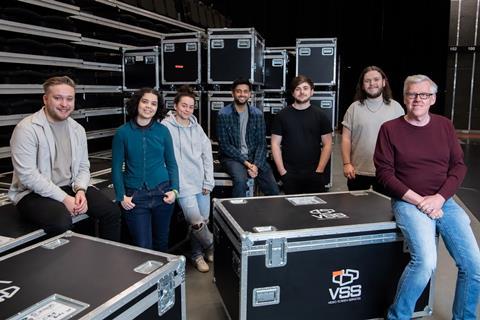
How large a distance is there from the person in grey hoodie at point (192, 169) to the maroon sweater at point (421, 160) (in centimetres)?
132

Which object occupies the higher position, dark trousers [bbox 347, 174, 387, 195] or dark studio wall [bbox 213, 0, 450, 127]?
dark studio wall [bbox 213, 0, 450, 127]

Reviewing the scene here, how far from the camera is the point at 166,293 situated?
5.39 feet

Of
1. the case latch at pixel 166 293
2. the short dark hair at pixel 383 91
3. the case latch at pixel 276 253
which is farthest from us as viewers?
the short dark hair at pixel 383 91

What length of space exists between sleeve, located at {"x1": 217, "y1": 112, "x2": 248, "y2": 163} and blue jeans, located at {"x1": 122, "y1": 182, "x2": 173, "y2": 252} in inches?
35.7

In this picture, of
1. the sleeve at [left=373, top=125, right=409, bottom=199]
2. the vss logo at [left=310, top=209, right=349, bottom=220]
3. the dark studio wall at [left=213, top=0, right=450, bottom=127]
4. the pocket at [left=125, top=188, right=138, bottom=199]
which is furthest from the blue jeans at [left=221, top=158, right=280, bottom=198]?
the dark studio wall at [left=213, top=0, right=450, bottom=127]

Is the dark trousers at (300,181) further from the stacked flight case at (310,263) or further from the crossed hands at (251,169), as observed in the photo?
the stacked flight case at (310,263)

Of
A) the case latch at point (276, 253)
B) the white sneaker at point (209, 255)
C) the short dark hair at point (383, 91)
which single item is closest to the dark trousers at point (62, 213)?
the white sneaker at point (209, 255)

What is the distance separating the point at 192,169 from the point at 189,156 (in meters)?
0.10

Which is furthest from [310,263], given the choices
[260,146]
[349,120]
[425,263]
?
[260,146]

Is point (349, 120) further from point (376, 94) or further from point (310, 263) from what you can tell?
point (310, 263)

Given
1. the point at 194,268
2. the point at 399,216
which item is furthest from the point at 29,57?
A: the point at 399,216

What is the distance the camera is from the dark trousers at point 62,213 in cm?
212

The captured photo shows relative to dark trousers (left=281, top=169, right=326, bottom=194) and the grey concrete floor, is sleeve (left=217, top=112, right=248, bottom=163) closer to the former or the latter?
dark trousers (left=281, top=169, right=326, bottom=194)

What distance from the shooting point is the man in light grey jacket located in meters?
2.20
